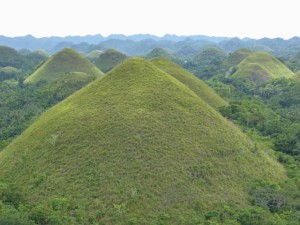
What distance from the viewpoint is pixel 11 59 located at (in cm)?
14550

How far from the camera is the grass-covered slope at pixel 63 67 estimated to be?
94.4 metres

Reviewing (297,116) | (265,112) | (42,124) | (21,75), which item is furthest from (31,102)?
(21,75)

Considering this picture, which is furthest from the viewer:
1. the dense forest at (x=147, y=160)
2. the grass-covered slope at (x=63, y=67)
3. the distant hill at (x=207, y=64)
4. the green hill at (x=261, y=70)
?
the distant hill at (x=207, y=64)

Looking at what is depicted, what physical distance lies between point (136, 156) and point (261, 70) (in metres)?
78.2

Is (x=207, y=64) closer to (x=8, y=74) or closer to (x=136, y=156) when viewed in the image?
(x=8, y=74)

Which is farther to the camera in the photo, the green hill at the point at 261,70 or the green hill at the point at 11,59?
the green hill at the point at 11,59

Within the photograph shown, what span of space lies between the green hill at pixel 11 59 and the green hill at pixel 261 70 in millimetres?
86035

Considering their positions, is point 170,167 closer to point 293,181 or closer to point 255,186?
point 255,186

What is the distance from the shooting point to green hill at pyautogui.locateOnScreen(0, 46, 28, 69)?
468ft

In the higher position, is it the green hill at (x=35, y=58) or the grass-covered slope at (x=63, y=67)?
the grass-covered slope at (x=63, y=67)

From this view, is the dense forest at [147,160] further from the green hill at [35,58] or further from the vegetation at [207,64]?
the green hill at [35,58]

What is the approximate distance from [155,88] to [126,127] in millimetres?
6900

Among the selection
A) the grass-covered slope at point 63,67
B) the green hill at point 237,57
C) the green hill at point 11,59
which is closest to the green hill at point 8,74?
the green hill at point 11,59

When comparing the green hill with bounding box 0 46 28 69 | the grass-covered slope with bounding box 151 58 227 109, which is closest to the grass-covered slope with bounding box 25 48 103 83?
the grass-covered slope with bounding box 151 58 227 109
